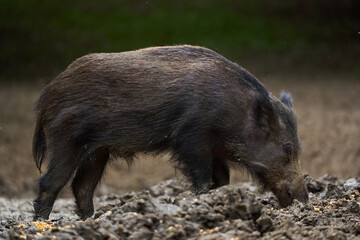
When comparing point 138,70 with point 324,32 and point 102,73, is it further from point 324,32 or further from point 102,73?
point 324,32

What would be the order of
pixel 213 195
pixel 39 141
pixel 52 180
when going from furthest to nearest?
pixel 39 141
pixel 52 180
pixel 213 195

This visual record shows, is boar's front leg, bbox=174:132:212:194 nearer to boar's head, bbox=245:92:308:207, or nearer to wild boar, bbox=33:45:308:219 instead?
wild boar, bbox=33:45:308:219

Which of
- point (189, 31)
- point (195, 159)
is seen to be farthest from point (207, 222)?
point (189, 31)

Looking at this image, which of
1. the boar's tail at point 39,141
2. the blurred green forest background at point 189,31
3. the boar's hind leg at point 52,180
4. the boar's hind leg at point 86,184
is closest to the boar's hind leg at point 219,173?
the boar's hind leg at point 86,184

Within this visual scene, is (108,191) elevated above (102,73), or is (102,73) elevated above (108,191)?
(102,73)

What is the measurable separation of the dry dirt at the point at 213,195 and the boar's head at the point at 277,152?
0.21 m

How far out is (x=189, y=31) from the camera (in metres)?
16.2

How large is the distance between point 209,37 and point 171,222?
40.3 feet

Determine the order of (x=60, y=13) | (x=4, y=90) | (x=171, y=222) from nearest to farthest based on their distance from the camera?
1. (x=171, y=222)
2. (x=4, y=90)
3. (x=60, y=13)

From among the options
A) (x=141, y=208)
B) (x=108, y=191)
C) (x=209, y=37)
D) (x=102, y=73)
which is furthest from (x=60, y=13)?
(x=141, y=208)

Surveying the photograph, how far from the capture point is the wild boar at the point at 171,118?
233 inches

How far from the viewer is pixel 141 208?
4391 millimetres

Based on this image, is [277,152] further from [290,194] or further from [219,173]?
[219,173]

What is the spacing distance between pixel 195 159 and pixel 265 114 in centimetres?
80
